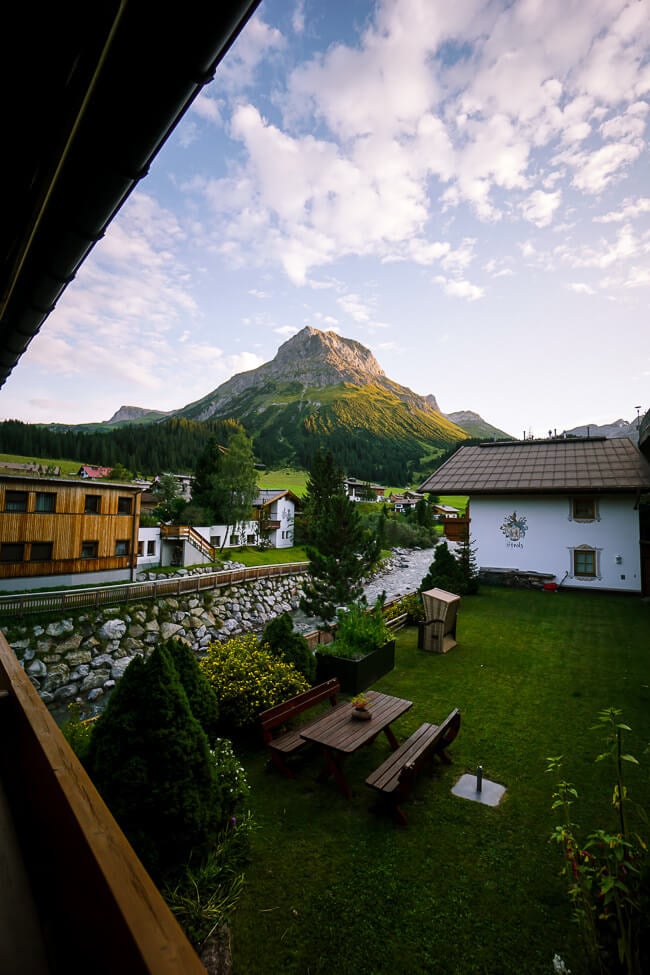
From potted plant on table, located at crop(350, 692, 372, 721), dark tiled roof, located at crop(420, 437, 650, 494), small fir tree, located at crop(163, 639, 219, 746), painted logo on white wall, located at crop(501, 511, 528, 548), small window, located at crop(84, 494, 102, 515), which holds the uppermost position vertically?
dark tiled roof, located at crop(420, 437, 650, 494)

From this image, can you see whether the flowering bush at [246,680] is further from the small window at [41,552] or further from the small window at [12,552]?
the small window at [41,552]

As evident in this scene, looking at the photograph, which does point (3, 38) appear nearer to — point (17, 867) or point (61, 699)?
point (17, 867)

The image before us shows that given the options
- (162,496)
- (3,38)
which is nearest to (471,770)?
(3,38)

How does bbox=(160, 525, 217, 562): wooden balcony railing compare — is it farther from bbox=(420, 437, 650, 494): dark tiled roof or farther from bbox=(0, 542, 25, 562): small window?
bbox=(420, 437, 650, 494): dark tiled roof

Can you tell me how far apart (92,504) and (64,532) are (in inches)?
89.6

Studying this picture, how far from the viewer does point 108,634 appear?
71.6ft

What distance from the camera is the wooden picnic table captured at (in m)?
6.91

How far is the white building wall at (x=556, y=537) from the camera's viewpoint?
22.4 meters

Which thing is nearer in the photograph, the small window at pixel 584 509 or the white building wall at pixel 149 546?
the small window at pixel 584 509

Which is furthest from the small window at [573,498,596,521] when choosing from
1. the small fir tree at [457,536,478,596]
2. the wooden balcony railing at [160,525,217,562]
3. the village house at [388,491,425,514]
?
the village house at [388,491,425,514]

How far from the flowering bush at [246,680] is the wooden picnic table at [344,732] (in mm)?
1607

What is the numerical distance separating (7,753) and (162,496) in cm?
4719

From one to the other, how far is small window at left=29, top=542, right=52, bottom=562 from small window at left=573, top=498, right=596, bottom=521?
28126 mm

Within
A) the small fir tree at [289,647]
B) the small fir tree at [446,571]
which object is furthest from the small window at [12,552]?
the small fir tree at [446,571]
